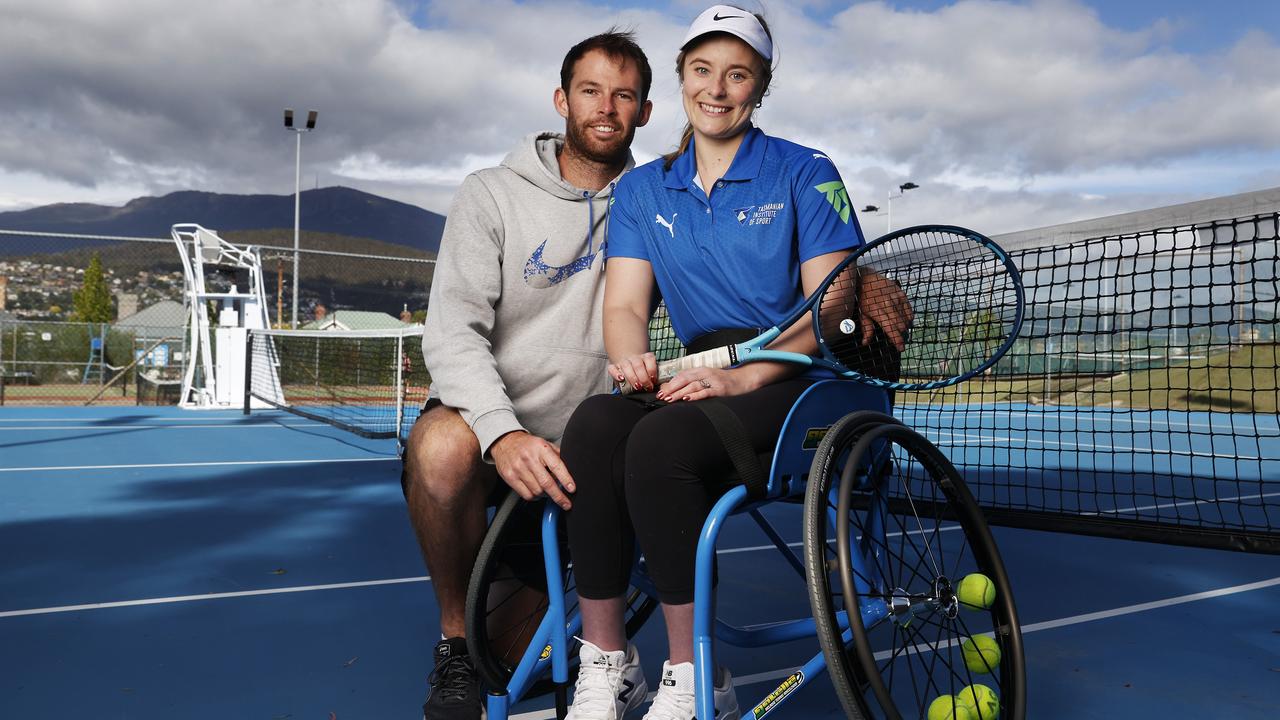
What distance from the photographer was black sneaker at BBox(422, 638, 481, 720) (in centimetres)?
204

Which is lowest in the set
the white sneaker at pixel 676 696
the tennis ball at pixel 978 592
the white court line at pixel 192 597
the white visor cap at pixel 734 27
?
the white court line at pixel 192 597

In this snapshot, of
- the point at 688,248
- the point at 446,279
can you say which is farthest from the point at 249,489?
the point at 688,248

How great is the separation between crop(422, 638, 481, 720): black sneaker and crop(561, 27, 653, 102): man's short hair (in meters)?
1.36

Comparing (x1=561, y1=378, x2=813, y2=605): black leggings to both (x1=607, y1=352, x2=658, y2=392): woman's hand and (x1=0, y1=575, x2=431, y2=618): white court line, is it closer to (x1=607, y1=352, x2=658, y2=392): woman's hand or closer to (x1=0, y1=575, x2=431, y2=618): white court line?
(x1=607, y1=352, x2=658, y2=392): woman's hand

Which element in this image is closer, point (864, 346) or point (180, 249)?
point (864, 346)

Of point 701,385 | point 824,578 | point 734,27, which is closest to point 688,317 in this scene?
point 701,385

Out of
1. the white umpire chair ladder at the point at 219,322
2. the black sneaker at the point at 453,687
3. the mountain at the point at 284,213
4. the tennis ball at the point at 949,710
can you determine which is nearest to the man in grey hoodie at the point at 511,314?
the black sneaker at the point at 453,687

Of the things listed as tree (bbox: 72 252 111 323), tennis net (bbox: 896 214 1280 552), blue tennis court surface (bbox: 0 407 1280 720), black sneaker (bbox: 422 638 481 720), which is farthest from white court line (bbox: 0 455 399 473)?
tree (bbox: 72 252 111 323)

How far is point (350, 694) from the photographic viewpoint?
94.0 inches

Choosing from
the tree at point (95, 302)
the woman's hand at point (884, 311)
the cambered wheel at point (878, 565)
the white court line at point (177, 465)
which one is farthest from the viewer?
the tree at point (95, 302)

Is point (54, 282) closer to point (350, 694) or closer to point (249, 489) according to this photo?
point (249, 489)

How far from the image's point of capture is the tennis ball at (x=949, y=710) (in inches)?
70.3

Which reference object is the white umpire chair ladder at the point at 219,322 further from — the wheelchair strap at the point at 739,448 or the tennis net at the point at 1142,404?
the wheelchair strap at the point at 739,448

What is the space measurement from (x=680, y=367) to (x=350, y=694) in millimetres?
1222
